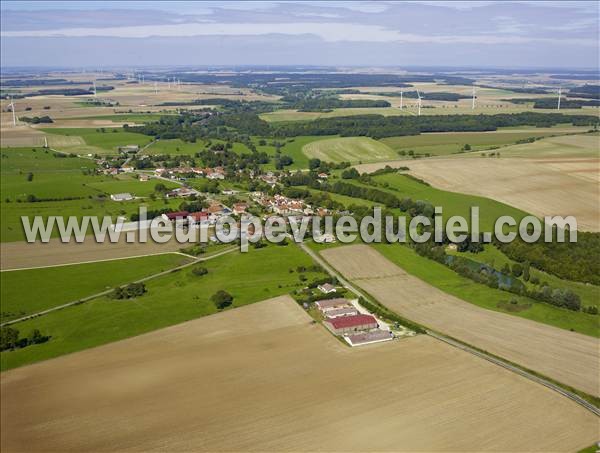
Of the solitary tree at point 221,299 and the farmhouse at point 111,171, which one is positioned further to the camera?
the farmhouse at point 111,171

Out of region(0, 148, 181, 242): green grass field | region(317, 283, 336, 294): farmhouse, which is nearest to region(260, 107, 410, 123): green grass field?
region(0, 148, 181, 242): green grass field

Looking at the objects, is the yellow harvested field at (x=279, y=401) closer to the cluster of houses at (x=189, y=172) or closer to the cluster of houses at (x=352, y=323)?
the cluster of houses at (x=352, y=323)

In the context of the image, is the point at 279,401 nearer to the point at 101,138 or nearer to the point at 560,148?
the point at 560,148

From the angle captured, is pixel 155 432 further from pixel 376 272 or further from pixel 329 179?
pixel 329 179

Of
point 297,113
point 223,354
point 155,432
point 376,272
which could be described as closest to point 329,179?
point 376,272

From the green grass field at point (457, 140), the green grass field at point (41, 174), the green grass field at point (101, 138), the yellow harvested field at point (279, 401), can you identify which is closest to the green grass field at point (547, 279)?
the yellow harvested field at point (279, 401)

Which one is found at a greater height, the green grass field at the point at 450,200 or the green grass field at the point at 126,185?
the green grass field at the point at 126,185
